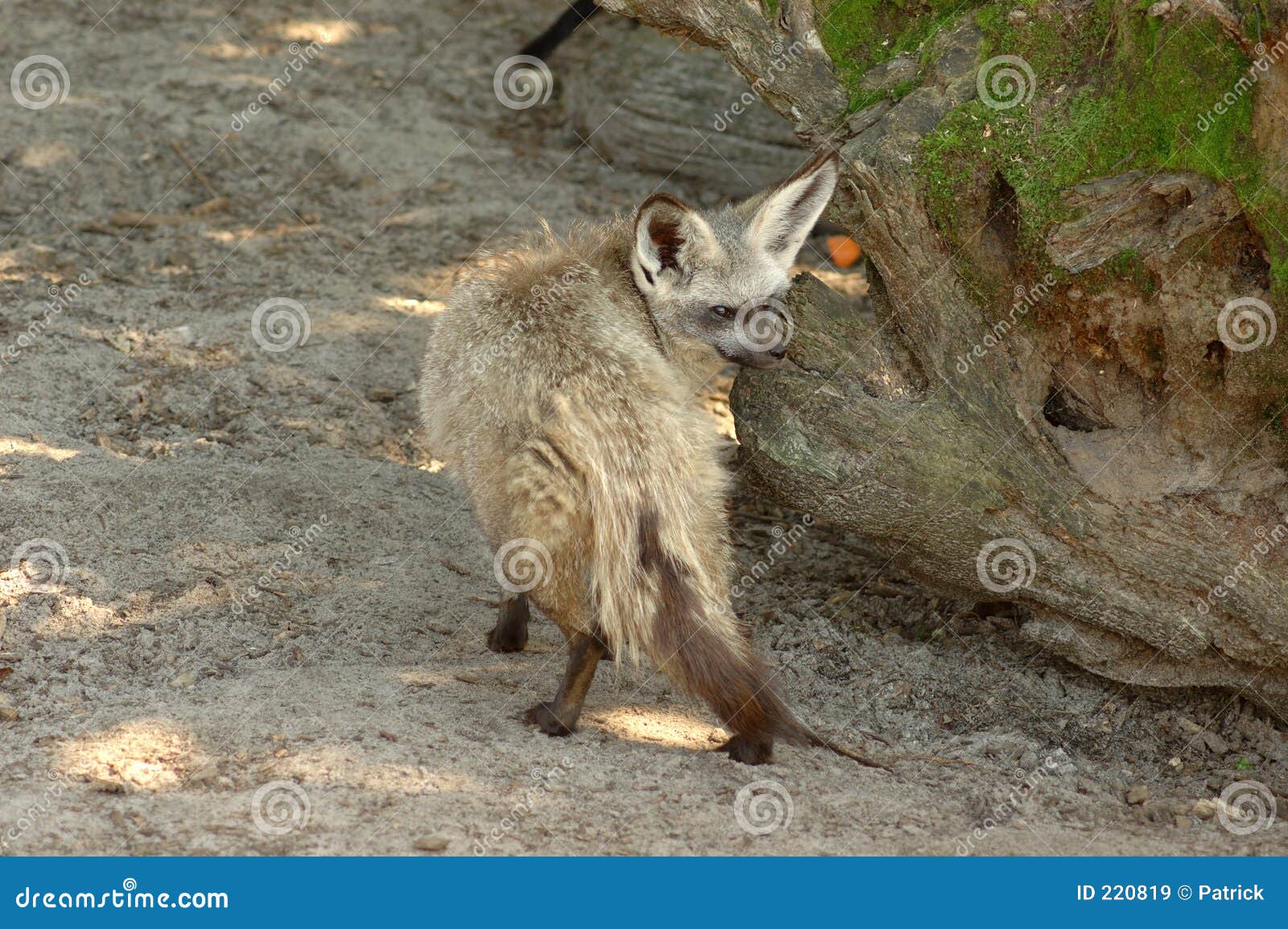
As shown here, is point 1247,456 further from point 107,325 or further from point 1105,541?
point 107,325

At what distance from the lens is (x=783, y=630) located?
570cm

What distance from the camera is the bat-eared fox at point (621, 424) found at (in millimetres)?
4387

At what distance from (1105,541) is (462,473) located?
2.60 metres

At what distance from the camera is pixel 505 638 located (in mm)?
5422

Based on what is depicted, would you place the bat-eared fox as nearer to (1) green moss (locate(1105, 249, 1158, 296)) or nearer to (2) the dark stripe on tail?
(2) the dark stripe on tail

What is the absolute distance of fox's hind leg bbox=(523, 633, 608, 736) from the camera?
4664mm

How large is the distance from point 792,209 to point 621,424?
1.44m

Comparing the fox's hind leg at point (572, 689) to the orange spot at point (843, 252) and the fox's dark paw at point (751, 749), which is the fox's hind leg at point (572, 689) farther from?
the orange spot at point (843, 252)

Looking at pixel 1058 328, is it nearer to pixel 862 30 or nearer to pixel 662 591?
pixel 862 30

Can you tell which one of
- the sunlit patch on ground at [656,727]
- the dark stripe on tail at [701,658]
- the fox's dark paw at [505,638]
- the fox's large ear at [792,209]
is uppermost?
the fox's large ear at [792,209]

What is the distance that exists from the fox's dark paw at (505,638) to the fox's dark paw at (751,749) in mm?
1317

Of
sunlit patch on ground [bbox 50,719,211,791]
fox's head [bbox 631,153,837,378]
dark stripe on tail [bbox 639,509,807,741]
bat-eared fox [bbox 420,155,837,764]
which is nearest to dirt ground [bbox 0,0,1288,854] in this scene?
sunlit patch on ground [bbox 50,719,211,791]

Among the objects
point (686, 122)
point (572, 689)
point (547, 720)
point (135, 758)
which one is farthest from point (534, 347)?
point (686, 122)

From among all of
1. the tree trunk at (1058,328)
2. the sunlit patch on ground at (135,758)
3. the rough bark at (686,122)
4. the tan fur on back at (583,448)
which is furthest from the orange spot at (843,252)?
the sunlit patch on ground at (135,758)
